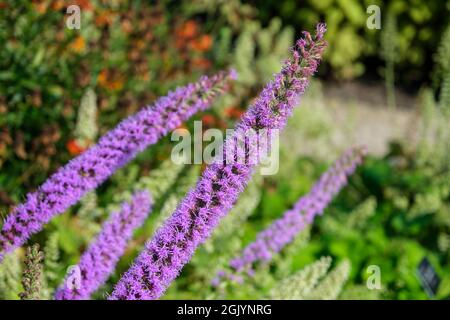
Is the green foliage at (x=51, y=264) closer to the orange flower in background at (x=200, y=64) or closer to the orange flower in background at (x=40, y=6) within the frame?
the orange flower in background at (x=40, y=6)

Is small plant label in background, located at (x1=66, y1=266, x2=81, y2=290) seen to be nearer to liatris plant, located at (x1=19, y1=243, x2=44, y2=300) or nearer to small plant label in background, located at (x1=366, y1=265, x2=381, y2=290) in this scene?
liatris plant, located at (x1=19, y1=243, x2=44, y2=300)

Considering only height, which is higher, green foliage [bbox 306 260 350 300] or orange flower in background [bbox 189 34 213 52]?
orange flower in background [bbox 189 34 213 52]

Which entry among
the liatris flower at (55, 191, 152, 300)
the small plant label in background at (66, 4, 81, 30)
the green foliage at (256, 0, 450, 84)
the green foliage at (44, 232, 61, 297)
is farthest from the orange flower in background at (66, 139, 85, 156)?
the green foliage at (256, 0, 450, 84)

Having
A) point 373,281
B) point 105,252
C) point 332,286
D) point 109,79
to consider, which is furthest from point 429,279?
point 109,79

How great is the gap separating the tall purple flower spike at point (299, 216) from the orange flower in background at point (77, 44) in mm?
2368

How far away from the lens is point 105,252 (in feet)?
9.03

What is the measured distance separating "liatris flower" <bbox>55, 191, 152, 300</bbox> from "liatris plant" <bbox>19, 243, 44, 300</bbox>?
8.3 inches

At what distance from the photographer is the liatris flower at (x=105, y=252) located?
2666 mm

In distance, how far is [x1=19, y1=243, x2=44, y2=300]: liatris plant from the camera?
235cm

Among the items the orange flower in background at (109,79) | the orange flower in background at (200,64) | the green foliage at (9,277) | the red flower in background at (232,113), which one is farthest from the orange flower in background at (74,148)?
the orange flower in background at (200,64)

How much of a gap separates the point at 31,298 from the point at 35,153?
7.56ft
